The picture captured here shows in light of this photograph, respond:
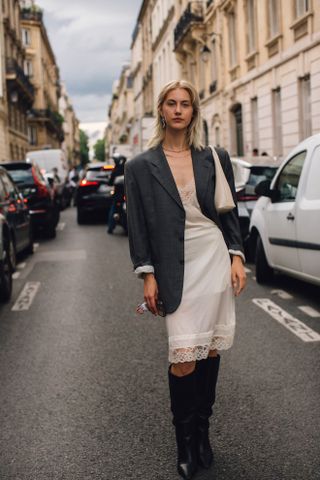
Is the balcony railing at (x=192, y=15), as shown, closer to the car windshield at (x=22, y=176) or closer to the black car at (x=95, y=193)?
the black car at (x=95, y=193)

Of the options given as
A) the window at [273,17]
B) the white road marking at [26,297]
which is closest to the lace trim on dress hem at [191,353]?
the white road marking at [26,297]

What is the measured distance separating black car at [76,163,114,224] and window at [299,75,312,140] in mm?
5561

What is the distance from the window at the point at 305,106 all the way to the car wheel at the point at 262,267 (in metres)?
11.8

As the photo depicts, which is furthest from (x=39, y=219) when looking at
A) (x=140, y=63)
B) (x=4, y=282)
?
(x=140, y=63)

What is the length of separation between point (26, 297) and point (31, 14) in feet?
212

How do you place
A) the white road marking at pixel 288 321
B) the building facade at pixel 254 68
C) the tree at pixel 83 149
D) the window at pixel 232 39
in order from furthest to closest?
the tree at pixel 83 149 → the window at pixel 232 39 → the building facade at pixel 254 68 → the white road marking at pixel 288 321

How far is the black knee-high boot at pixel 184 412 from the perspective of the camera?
3.43 meters

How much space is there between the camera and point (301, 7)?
20.5m

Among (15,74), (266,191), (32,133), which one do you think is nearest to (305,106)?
(266,191)

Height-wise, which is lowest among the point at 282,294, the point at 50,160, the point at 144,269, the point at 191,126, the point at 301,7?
the point at 282,294

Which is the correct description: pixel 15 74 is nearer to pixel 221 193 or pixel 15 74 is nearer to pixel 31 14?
pixel 31 14

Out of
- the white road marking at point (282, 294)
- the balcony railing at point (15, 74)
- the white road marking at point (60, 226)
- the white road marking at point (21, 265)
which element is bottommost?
the white road marking at point (282, 294)

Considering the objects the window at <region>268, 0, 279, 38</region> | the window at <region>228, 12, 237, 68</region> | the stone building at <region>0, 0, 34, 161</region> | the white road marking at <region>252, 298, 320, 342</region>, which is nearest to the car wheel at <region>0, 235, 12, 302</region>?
the white road marking at <region>252, 298, 320, 342</region>

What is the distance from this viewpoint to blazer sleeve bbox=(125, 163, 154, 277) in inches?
132
